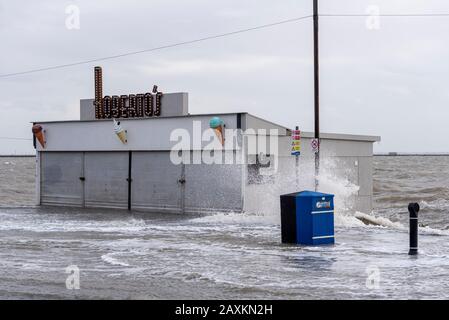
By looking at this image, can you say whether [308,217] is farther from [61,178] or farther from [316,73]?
[61,178]

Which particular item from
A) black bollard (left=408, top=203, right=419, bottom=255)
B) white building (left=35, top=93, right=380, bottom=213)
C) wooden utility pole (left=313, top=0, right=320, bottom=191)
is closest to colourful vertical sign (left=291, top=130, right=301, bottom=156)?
white building (left=35, top=93, right=380, bottom=213)

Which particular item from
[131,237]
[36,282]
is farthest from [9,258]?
[131,237]

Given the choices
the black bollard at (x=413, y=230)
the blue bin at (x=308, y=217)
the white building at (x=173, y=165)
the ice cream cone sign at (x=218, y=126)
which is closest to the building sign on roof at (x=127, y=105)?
the white building at (x=173, y=165)

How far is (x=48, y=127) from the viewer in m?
31.3

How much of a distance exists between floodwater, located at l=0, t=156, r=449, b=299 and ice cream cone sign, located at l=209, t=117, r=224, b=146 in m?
3.64

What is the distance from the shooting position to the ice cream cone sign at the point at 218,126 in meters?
24.3

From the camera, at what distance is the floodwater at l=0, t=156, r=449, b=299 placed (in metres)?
10.1

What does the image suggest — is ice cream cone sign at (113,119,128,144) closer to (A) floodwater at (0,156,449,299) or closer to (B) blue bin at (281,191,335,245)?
(A) floodwater at (0,156,449,299)

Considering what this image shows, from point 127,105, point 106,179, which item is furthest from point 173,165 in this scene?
point 127,105

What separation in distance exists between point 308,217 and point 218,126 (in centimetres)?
980

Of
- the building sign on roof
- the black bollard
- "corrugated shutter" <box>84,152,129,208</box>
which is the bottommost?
the black bollard

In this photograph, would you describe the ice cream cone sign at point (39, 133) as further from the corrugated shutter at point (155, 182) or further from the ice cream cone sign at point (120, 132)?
the corrugated shutter at point (155, 182)

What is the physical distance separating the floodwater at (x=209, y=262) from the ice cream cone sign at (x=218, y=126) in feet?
11.9

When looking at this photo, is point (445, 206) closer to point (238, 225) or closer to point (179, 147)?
point (179, 147)
